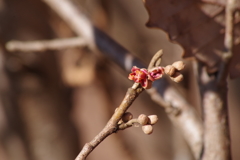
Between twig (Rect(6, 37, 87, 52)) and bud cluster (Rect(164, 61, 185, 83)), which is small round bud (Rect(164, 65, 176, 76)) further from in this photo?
twig (Rect(6, 37, 87, 52))

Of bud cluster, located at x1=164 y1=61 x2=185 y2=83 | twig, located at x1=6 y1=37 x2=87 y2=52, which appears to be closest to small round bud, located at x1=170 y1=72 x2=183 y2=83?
bud cluster, located at x1=164 y1=61 x2=185 y2=83

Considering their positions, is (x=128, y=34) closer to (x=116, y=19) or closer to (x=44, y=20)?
(x=116, y=19)

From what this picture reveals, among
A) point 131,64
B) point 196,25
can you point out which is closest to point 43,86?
point 131,64

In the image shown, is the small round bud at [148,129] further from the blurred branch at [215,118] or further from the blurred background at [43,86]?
the blurred background at [43,86]

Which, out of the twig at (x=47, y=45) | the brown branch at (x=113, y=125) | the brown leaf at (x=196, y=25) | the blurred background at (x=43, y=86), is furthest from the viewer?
the blurred background at (x=43, y=86)

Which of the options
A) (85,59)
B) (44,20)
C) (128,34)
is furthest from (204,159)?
(128,34)

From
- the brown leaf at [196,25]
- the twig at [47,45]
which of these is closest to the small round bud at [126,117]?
the brown leaf at [196,25]
